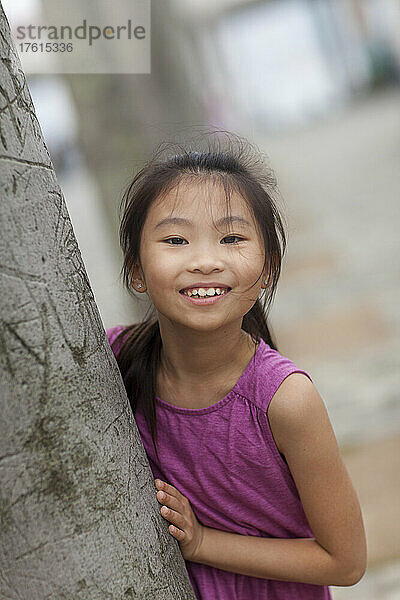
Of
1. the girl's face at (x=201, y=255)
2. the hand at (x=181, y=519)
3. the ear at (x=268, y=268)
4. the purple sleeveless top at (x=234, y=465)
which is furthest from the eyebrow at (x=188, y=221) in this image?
the hand at (x=181, y=519)

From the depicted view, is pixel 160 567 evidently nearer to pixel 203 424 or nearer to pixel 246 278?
pixel 203 424

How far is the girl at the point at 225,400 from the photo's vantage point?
1.22 m

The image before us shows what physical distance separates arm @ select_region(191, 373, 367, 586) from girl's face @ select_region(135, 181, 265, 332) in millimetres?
160

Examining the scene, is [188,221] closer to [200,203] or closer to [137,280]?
[200,203]

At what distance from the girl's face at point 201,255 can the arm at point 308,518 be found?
0.16 meters

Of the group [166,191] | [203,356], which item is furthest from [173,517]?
[166,191]

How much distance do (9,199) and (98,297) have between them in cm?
705

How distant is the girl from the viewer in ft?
4.01

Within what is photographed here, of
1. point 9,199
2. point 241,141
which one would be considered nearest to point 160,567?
point 9,199

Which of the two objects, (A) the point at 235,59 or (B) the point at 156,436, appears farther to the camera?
(A) the point at 235,59

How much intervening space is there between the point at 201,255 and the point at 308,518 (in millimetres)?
468

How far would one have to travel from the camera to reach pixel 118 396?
3.74ft

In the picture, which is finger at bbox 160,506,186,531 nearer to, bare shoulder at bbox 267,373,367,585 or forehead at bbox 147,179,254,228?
bare shoulder at bbox 267,373,367,585

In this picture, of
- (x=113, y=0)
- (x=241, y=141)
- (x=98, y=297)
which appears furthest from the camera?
(x=98, y=297)
